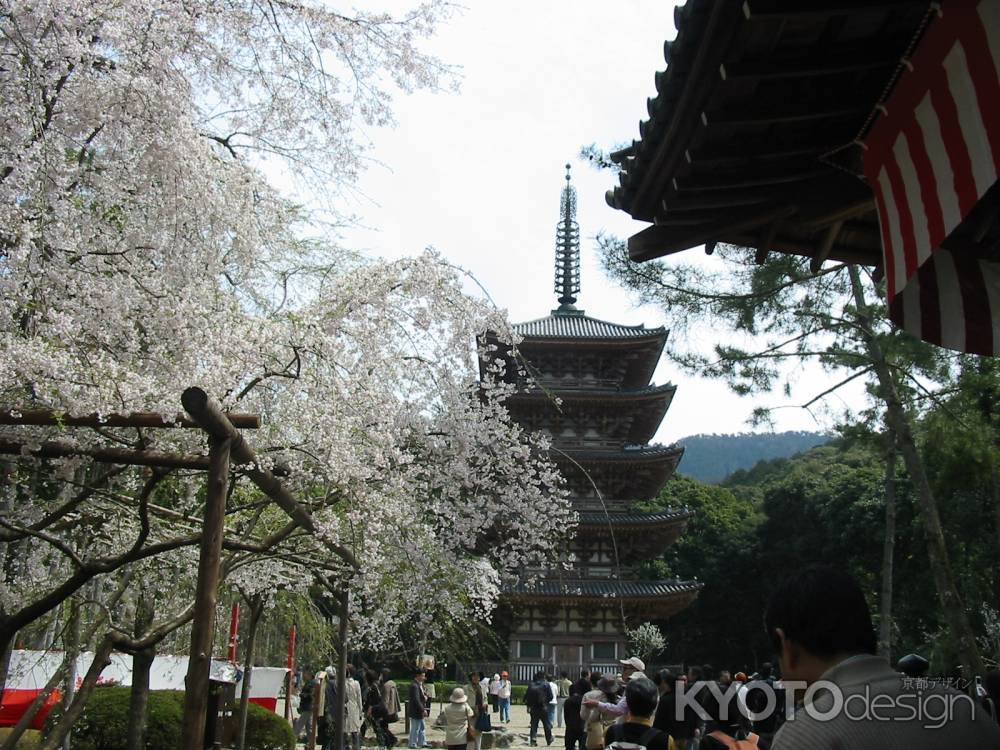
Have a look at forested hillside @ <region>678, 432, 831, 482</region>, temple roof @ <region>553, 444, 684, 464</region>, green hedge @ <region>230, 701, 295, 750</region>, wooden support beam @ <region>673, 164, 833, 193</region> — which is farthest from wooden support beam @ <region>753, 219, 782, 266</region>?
forested hillside @ <region>678, 432, 831, 482</region>

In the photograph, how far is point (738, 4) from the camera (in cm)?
259

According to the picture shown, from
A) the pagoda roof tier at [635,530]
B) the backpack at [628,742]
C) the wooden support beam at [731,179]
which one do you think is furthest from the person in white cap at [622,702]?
the pagoda roof tier at [635,530]

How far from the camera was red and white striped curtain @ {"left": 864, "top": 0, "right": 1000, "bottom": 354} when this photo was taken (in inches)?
99.3

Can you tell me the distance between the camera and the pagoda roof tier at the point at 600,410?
79.7ft

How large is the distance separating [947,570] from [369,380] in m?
6.60

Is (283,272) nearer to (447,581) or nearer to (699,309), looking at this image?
(447,581)

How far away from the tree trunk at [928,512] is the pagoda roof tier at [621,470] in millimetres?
12877

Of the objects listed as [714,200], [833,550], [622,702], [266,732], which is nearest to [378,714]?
[266,732]

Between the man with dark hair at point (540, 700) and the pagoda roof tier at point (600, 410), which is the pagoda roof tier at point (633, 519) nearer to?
the pagoda roof tier at point (600, 410)

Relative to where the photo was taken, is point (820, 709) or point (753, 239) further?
point (753, 239)

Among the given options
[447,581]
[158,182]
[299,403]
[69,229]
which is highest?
[158,182]

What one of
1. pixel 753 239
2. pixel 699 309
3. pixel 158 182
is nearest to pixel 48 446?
pixel 158 182

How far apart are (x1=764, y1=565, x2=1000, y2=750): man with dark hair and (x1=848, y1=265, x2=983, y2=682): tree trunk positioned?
8.23m

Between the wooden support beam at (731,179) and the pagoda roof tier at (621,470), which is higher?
the pagoda roof tier at (621,470)
